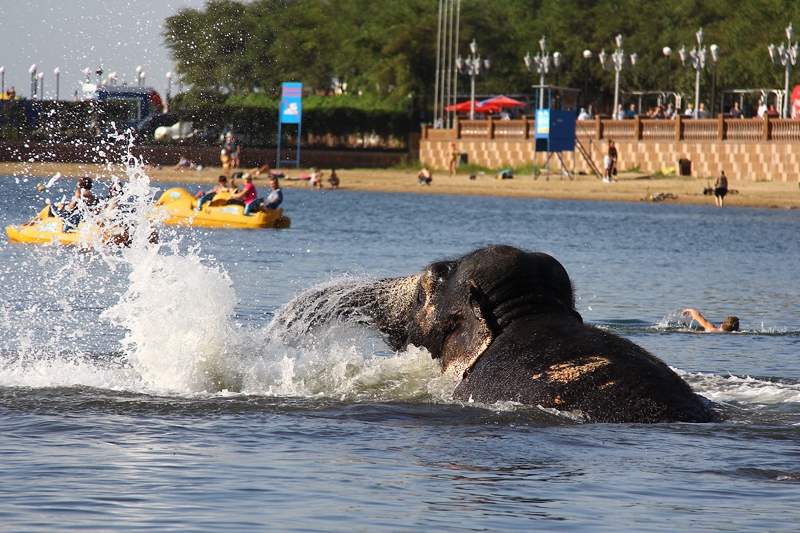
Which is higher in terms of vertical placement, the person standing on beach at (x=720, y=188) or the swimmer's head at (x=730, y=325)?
the person standing on beach at (x=720, y=188)

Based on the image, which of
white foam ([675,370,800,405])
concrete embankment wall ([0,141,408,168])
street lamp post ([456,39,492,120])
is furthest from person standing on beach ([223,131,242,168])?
white foam ([675,370,800,405])

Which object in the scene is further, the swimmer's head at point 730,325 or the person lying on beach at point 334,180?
the person lying on beach at point 334,180

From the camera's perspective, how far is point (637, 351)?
19.1ft

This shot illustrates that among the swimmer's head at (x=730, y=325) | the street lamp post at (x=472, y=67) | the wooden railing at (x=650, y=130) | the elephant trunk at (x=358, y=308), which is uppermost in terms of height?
the street lamp post at (x=472, y=67)

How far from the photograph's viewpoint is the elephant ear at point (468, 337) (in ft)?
19.0

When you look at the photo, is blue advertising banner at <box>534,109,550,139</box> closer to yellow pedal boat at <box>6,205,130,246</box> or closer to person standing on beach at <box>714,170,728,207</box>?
person standing on beach at <box>714,170,728,207</box>

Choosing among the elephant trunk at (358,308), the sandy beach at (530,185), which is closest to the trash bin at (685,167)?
the sandy beach at (530,185)

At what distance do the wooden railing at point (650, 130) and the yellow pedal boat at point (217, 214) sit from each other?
22785 mm

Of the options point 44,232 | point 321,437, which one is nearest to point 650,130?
point 44,232

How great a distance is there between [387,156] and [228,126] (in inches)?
335

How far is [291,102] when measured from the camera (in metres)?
55.1

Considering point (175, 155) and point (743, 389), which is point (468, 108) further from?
point (743, 389)

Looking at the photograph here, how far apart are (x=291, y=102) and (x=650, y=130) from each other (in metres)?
16.6

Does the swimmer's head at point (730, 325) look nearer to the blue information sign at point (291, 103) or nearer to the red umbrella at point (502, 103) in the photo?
the blue information sign at point (291, 103)
